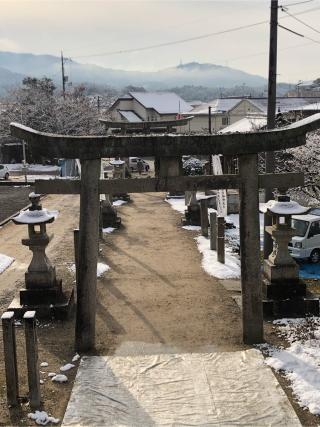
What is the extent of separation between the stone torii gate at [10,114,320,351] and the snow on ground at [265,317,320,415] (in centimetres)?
59

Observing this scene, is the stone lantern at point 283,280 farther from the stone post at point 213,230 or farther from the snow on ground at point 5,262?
the snow on ground at point 5,262

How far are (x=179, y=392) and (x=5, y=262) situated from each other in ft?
27.6

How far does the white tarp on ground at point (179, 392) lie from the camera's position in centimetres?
598

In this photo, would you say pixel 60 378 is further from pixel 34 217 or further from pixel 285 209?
pixel 285 209

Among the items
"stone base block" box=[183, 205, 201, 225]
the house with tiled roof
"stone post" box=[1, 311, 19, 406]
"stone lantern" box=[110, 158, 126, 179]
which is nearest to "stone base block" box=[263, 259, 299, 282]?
"stone post" box=[1, 311, 19, 406]

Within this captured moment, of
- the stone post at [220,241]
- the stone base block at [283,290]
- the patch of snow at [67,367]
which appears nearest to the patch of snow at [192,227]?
the stone post at [220,241]

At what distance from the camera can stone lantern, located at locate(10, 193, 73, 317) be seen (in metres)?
9.21

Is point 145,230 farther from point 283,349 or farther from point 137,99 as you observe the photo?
point 137,99

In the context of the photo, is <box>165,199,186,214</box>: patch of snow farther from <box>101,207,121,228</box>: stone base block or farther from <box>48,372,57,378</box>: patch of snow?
<box>48,372,57,378</box>: patch of snow

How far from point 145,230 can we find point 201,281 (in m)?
6.43

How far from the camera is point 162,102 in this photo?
64438 mm

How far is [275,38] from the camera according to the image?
39.6 feet

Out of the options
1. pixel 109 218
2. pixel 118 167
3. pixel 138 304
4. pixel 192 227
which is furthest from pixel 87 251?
pixel 118 167

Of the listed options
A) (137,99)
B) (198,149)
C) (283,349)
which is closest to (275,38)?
(198,149)
